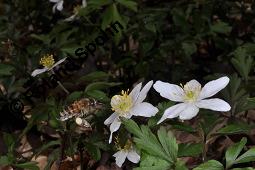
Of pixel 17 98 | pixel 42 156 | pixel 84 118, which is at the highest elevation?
pixel 84 118

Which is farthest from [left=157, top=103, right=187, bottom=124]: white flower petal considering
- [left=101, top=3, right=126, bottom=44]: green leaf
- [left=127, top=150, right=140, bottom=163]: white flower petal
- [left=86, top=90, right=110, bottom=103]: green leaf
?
[left=101, top=3, right=126, bottom=44]: green leaf

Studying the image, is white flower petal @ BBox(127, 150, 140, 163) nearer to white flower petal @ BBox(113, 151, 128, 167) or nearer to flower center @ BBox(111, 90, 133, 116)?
white flower petal @ BBox(113, 151, 128, 167)

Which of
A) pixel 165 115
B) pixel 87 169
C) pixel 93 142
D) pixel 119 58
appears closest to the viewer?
pixel 165 115

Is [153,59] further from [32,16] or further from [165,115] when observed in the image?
[165,115]

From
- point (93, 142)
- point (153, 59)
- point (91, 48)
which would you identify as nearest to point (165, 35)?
point (153, 59)

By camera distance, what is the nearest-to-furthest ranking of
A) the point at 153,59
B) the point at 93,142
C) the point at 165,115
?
the point at 165,115 < the point at 93,142 < the point at 153,59

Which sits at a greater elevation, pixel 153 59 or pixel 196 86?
pixel 196 86

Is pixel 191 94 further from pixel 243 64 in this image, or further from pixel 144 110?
pixel 243 64
